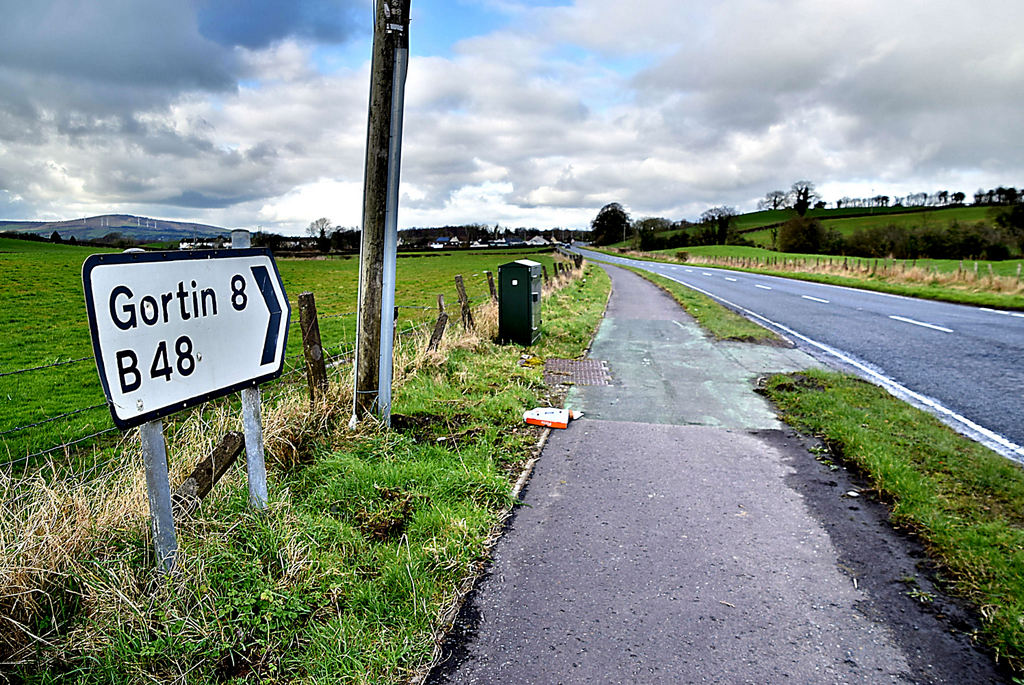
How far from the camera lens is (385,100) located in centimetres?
513

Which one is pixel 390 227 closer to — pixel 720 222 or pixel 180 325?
pixel 180 325

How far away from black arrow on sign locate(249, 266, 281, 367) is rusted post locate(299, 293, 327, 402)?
1825mm

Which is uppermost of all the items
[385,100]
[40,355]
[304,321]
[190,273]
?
[385,100]

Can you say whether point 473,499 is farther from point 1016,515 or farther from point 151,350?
point 1016,515

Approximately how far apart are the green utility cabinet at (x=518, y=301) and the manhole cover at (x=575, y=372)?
0.82 m

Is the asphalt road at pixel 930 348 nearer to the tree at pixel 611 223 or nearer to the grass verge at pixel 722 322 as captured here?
the grass verge at pixel 722 322

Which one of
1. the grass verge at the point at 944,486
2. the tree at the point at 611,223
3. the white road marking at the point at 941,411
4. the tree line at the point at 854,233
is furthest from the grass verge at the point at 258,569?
the tree at the point at 611,223

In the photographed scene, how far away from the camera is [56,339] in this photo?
14.6 m

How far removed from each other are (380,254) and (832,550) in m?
4.17

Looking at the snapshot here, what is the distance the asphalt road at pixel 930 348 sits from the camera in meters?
6.64

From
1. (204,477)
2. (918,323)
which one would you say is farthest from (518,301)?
(918,323)

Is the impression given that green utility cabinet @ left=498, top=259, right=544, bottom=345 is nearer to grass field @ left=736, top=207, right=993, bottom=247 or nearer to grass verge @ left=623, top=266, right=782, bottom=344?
grass verge @ left=623, top=266, right=782, bottom=344

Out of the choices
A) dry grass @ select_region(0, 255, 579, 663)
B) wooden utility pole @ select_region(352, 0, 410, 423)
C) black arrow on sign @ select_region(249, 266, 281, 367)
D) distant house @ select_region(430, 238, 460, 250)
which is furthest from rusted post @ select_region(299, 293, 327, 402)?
distant house @ select_region(430, 238, 460, 250)

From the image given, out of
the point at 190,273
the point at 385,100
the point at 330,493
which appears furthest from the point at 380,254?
the point at 190,273
